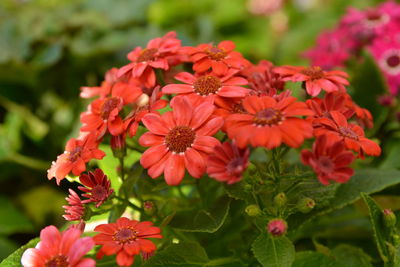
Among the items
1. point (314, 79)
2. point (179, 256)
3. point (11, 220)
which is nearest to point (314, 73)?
point (314, 79)

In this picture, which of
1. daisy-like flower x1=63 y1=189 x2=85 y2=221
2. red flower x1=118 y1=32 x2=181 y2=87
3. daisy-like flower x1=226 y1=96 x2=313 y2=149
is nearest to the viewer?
daisy-like flower x1=226 y1=96 x2=313 y2=149

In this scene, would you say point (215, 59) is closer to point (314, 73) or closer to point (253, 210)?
point (314, 73)

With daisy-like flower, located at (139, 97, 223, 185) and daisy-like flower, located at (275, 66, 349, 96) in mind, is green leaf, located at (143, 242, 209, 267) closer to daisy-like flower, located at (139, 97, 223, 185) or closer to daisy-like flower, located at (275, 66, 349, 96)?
daisy-like flower, located at (139, 97, 223, 185)

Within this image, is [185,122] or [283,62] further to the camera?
[283,62]

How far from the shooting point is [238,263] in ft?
2.70

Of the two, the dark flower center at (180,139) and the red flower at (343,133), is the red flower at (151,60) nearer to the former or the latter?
the dark flower center at (180,139)

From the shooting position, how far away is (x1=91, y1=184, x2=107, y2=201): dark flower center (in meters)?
0.70

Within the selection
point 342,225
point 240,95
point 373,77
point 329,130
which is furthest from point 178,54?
point 373,77

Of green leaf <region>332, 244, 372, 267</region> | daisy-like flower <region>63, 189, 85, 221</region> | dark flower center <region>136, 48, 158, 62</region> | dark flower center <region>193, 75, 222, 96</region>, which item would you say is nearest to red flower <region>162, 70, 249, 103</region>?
dark flower center <region>193, 75, 222, 96</region>

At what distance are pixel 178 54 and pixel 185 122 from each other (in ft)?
0.68

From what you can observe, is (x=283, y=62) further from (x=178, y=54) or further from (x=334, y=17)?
(x=178, y=54)

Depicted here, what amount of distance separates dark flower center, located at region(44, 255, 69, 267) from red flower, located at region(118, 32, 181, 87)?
0.33 meters

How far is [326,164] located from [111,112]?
1.14ft

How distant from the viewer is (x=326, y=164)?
626 millimetres
